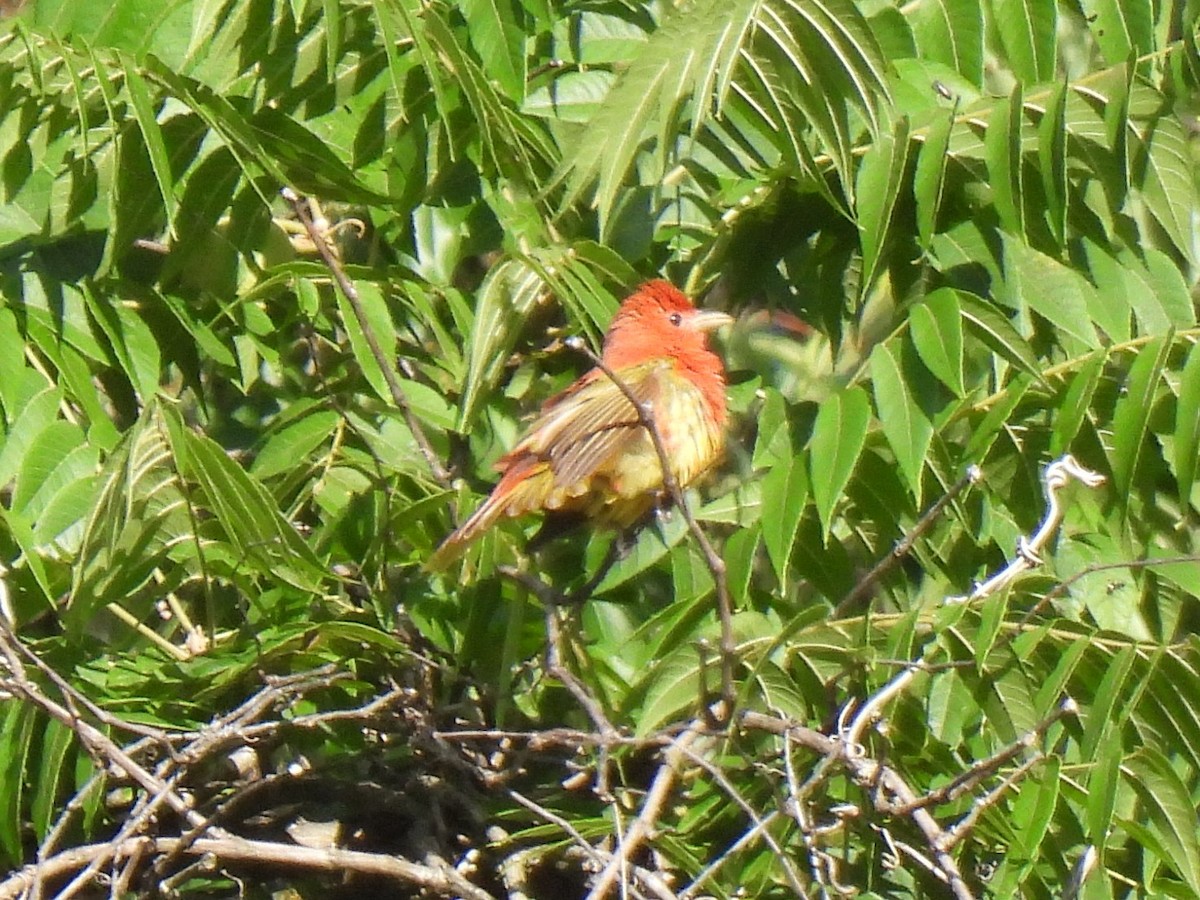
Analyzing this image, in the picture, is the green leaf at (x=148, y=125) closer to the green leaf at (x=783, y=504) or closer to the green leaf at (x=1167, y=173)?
the green leaf at (x=783, y=504)

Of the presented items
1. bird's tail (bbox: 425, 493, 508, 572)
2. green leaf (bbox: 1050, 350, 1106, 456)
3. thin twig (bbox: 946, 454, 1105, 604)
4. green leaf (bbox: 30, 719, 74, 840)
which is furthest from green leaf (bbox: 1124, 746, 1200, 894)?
green leaf (bbox: 30, 719, 74, 840)

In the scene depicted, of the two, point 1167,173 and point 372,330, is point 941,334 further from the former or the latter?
point 372,330

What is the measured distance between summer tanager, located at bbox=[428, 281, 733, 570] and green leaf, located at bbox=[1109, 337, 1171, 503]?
1.10 m

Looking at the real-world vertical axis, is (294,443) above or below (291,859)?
above

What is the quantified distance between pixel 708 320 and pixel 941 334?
1305mm

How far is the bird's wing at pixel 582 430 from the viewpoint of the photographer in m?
4.15

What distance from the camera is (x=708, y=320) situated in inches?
183

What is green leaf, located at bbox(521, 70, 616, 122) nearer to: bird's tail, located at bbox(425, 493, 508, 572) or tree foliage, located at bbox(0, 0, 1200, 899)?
tree foliage, located at bbox(0, 0, 1200, 899)

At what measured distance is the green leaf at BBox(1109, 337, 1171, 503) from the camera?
3.39 metres

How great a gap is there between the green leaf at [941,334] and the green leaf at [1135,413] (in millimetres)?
341

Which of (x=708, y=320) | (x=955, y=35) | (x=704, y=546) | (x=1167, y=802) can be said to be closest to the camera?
(x=704, y=546)

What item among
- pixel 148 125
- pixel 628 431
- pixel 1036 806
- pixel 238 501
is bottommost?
pixel 1036 806

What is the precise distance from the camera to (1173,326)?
339 centimetres

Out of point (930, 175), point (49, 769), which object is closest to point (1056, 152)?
point (930, 175)
